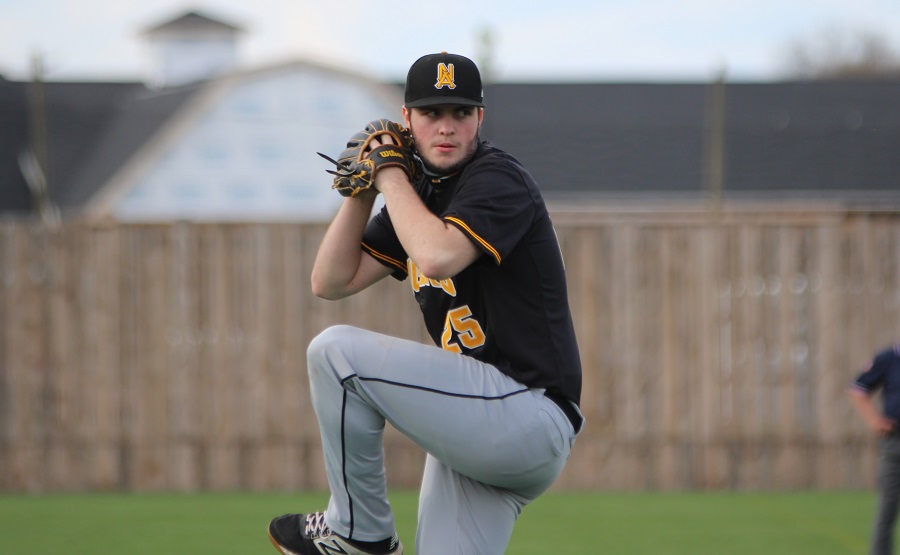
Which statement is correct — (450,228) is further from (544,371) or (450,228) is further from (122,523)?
(122,523)

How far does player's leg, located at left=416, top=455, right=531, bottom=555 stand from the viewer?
3844 millimetres

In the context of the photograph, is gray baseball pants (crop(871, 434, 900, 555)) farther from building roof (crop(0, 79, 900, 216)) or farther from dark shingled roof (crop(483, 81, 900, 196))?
dark shingled roof (crop(483, 81, 900, 196))

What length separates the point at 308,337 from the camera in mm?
9883

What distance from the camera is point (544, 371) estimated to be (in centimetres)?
Answer: 378

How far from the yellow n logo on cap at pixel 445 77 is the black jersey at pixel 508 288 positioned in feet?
0.82

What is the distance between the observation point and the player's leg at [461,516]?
3844mm

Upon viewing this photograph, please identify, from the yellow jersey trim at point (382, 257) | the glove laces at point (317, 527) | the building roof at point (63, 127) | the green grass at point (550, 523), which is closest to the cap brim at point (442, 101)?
the yellow jersey trim at point (382, 257)

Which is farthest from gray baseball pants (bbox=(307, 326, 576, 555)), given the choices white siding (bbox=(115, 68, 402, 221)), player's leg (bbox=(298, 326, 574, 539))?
white siding (bbox=(115, 68, 402, 221))

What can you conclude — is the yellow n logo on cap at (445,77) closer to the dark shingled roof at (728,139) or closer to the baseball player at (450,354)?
the baseball player at (450,354)

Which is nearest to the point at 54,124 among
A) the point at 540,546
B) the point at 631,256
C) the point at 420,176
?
the point at 631,256

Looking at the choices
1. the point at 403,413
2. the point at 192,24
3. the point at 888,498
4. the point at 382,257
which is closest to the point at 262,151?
the point at 192,24

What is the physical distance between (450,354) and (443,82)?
2.67ft

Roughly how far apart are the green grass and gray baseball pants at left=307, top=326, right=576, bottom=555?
382 cm

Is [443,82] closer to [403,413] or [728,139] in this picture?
[403,413]
